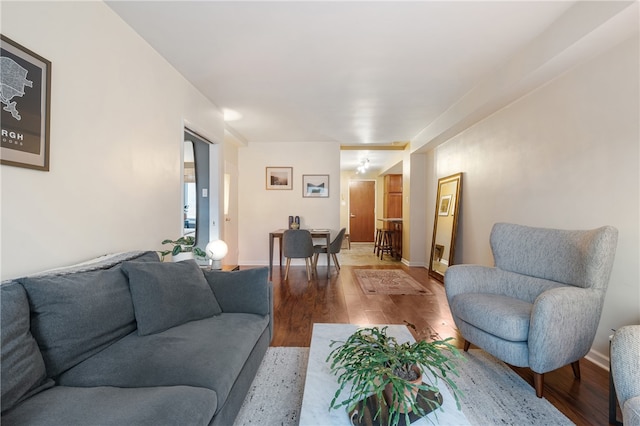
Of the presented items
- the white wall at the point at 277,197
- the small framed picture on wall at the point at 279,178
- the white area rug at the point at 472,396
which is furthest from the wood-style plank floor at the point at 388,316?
the small framed picture on wall at the point at 279,178

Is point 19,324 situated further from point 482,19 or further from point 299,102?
point 299,102

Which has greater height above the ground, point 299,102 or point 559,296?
point 299,102

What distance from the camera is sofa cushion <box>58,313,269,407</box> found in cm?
112

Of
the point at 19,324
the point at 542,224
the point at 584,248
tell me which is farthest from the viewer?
the point at 542,224

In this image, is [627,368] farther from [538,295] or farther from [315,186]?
[315,186]

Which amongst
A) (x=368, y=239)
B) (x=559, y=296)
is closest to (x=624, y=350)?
(x=559, y=296)

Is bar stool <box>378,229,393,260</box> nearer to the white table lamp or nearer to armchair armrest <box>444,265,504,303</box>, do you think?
armchair armrest <box>444,265,504,303</box>

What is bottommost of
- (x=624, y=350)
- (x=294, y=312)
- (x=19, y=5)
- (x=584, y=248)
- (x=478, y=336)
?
(x=294, y=312)

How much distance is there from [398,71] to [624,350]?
8.28 ft

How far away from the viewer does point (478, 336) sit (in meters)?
1.93

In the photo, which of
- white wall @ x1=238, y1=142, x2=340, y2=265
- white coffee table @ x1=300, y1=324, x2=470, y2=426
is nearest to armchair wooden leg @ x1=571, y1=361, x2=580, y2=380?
white coffee table @ x1=300, y1=324, x2=470, y2=426

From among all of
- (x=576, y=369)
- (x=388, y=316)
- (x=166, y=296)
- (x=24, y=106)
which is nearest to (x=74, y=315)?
(x=166, y=296)

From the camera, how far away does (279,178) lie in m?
5.64

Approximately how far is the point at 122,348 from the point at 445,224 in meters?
4.38
